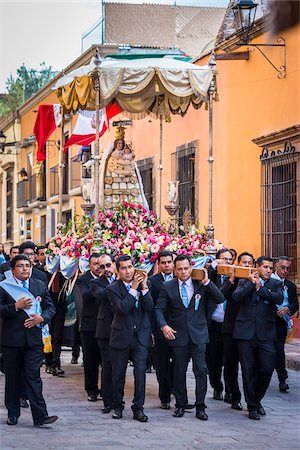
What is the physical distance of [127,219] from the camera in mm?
11445

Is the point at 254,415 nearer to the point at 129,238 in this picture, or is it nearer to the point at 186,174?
the point at 129,238

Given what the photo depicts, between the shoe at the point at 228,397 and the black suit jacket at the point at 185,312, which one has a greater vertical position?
the black suit jacket at the point at 185,312

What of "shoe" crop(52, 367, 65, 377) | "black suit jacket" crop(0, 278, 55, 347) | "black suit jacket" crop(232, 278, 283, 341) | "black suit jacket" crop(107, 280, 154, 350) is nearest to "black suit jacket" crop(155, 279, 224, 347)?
"black suit jacket" crop(107, 280, 154, 350)

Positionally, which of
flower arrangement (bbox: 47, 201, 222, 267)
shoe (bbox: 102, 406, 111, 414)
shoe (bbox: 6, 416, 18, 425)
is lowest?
shoe (bbox: 102, 406, 111, 414)

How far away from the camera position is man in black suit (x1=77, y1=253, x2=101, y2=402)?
8742mm

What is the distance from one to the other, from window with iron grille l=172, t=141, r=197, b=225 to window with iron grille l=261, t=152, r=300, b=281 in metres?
3.85

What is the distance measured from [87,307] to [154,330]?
33.3 inches

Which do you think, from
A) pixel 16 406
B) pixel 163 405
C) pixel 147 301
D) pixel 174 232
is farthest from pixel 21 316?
pixel 174 232

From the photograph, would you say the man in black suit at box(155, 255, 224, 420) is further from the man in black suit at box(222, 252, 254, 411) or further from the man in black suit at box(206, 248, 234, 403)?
the man in black suit at box(206, 248, 234, 403)

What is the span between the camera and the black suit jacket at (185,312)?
7.86 meters

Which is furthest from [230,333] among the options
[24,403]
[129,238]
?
[129,238]

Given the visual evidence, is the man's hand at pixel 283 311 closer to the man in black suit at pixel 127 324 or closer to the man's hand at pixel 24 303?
the man in black suit at pixel 127 324

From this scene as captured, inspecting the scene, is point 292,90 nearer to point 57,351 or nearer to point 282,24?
point 57,351

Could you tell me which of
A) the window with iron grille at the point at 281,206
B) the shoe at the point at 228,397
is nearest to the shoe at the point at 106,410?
the shoe at the point at 228,397
